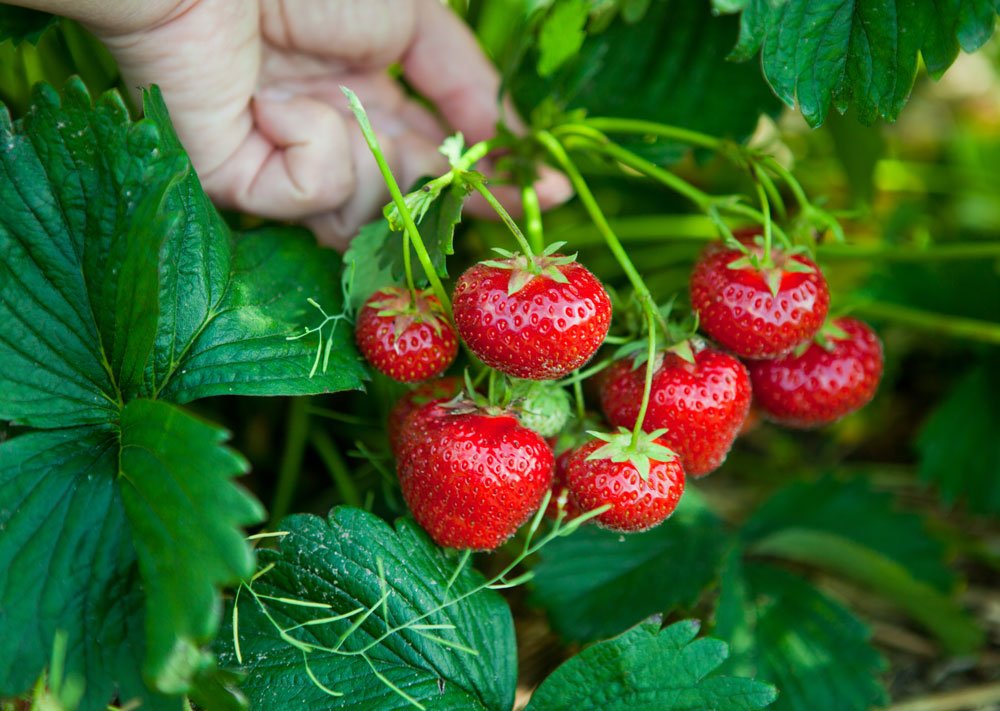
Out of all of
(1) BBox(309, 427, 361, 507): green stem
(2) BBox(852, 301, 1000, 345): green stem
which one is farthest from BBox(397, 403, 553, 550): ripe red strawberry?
(2) BBox(852, 301, 1000, 345): green stem

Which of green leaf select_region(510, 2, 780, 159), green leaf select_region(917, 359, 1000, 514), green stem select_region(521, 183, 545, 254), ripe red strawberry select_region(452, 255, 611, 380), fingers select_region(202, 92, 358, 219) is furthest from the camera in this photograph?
green leaf select_region(917, 359, 1000, 514)

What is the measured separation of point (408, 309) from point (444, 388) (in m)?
0.10

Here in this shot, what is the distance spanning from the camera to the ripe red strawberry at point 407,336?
78 cm

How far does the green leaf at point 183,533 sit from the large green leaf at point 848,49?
0.58 m

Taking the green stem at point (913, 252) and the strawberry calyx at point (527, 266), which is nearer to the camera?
the strawberry calyx at point (527, 266)

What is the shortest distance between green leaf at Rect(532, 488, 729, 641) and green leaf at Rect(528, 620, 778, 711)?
0.22m

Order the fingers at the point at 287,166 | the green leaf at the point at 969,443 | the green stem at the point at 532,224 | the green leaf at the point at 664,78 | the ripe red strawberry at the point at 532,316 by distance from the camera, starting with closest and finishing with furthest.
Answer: the ripe red strawberry at the point at 532,316 → the green stem at the point at 532,224 → the fingers at the point at 287,166 → the green leaf at the point at 664,78 → the green leaf at the point at 969,443

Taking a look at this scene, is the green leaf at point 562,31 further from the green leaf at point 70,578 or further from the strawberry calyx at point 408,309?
the green leaf at point 70,578

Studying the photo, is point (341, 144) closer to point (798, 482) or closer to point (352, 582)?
point (352, 582)

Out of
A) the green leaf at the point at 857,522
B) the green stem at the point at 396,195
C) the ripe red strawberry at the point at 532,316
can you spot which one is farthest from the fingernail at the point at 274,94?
the green leaf at the point at 857,522

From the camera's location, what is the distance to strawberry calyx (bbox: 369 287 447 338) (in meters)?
0.79

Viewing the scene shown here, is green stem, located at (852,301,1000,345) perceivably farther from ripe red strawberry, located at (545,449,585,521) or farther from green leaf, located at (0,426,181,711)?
green leaf, located at (0,426,181,711)

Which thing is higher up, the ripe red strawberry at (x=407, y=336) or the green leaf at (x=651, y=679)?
the ripe red strawberry at (x=407, y=336)

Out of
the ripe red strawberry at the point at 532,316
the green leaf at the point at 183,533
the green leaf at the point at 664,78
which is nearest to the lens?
the green leaf at the point at 183,533
